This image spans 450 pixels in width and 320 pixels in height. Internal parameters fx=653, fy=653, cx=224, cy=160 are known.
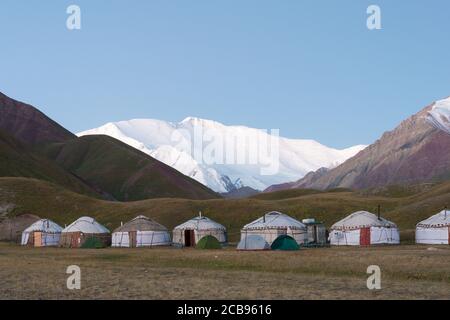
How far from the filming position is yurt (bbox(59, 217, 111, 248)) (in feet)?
213

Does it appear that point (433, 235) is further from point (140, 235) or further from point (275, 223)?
point (140, 235)

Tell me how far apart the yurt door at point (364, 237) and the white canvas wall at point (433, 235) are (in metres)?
5.31

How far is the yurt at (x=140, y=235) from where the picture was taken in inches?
2547

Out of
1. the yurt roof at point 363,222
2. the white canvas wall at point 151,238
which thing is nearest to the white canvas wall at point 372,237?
the yurt roof at point 363,222

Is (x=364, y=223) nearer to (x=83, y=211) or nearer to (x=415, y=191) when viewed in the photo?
(x=83, y=211)

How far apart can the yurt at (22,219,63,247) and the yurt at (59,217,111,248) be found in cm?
261

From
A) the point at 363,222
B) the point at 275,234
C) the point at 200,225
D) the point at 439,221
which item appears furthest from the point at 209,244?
the point at 439,221

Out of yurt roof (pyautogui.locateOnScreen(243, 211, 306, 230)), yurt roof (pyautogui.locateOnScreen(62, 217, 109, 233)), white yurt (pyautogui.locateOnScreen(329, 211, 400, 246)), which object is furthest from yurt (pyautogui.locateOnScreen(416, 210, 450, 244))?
yurt roof (pyautogui.locateOnScreen(62, 217, 109, 233))

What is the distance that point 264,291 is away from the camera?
935 inches

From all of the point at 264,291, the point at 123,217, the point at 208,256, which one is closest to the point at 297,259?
the point at 208,256

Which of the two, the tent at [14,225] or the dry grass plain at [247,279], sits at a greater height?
the tent at [14,225]

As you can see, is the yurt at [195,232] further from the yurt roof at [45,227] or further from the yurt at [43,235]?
the yurt roof at [45,227]
